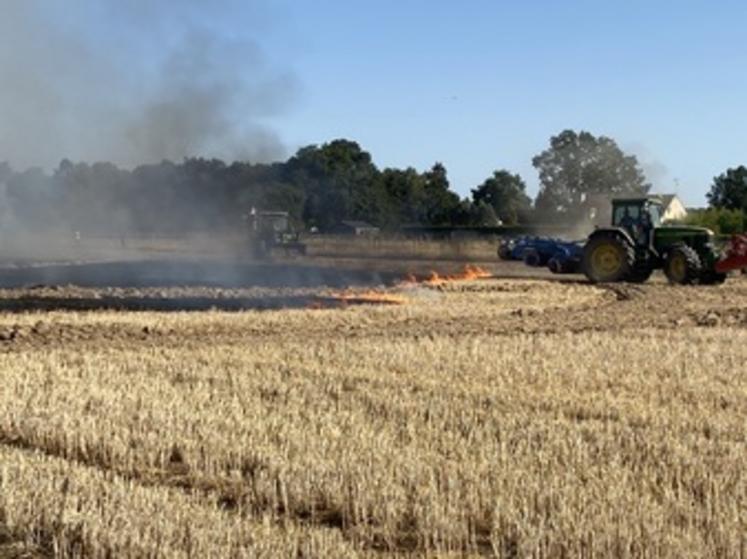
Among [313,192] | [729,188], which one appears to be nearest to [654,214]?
[313,192]

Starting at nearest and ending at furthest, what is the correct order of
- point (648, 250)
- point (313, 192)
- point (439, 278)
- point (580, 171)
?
point (648, 250) < point (439, 278) < point (313, 192) < point (580, 171)

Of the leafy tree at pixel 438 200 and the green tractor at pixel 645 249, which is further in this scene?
the leafy tree at pixel 438 200

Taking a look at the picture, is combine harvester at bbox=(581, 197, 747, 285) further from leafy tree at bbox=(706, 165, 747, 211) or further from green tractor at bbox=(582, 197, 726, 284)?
leafy tree at bbox=(706, 165, 747, 211)

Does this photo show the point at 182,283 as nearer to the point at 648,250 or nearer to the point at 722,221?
the point at 648,250

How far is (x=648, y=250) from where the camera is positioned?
107 ft

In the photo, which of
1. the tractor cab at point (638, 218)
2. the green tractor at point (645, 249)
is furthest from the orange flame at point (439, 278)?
the tractor cab at point (638, 218)

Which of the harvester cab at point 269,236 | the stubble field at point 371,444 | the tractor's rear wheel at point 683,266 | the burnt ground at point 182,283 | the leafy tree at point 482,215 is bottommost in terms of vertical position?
the stubble field at point 371,444

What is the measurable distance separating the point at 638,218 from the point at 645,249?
Result: 968 mm

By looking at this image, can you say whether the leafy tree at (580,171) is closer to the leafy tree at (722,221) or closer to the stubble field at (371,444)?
the leafy tree at (722,221)

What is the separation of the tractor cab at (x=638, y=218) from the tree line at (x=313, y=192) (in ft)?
70.2

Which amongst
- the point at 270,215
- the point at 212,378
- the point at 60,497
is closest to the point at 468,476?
the point at 60,497

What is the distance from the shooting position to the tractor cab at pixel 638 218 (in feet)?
107

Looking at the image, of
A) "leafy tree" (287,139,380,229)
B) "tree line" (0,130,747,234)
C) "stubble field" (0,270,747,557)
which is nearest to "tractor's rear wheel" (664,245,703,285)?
"stubble field" (0,270,747,557)

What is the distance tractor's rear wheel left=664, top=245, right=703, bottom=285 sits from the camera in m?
31.4
